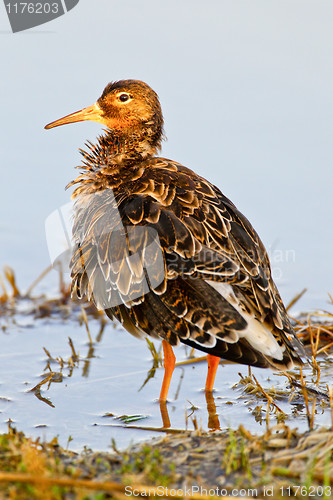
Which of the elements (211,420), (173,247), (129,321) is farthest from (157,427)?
(173,247)

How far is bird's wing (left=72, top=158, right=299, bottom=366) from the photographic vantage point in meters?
4.59

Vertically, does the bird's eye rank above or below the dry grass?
above

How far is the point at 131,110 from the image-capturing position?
A: 609cm

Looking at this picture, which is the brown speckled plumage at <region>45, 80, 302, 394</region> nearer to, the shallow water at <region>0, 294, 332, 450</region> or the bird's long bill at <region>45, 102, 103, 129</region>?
the shallow water at <region>0, 294, 332, 450</region>

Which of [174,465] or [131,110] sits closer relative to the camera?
[174,465]

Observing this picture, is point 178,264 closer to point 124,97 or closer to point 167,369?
point 167,369

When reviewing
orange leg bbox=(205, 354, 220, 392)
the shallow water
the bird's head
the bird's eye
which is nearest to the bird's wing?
the shallow water

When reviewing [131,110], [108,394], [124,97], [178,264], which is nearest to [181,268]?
[178,264]

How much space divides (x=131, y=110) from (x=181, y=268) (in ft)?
6.84

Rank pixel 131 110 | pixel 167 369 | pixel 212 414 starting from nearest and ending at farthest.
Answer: pixel 212 414, pixel 167 369, pixel 131 110

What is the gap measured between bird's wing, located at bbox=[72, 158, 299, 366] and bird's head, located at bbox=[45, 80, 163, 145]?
33.7 inches

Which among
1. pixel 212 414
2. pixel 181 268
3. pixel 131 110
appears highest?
pixel 131 110

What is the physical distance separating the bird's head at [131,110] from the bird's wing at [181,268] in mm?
856

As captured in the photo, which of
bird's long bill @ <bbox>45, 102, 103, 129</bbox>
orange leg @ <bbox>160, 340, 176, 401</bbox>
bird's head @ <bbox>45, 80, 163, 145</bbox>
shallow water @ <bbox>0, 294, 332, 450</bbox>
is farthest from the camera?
bird's long bill @ <bbox>45, 102, 103, 129</bbox>
